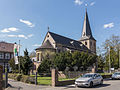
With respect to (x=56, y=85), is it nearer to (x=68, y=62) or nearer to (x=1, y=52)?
(x=68, y=62)

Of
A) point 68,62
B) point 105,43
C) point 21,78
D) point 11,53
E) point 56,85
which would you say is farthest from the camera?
point 105,43

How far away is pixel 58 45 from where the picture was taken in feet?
168

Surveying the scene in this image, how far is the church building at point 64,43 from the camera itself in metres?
45.7

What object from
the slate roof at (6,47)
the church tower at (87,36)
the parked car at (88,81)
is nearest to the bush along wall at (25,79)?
the parked car at (88,81)

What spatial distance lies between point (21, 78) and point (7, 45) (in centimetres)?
2959

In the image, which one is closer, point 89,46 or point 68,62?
point 68,62

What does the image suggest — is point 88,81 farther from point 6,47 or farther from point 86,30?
point 86,30

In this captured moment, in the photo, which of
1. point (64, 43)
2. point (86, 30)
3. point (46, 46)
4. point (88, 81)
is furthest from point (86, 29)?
point (88, 81)

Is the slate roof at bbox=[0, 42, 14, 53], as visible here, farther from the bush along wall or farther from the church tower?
the church tower

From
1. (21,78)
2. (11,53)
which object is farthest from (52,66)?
(11,53)

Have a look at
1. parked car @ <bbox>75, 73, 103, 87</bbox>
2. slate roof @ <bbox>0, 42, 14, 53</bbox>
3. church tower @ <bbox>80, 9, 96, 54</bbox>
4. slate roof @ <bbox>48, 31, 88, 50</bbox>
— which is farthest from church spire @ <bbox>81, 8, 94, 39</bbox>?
parked car @ <bbox>75, 73, 103, 87</bbox>

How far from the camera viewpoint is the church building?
4569 centimetres

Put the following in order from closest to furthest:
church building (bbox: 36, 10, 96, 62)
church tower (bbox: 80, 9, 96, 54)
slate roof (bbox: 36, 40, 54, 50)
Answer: church building (bbox: 36, 10, 96, 62) → slate roof (bbox: 36, 40, 54, 50) → church tower (bbox: 80, 9, 96, 54)

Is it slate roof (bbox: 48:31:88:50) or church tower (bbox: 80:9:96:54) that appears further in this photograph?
church tower (bbox: 80:9:96:54)
